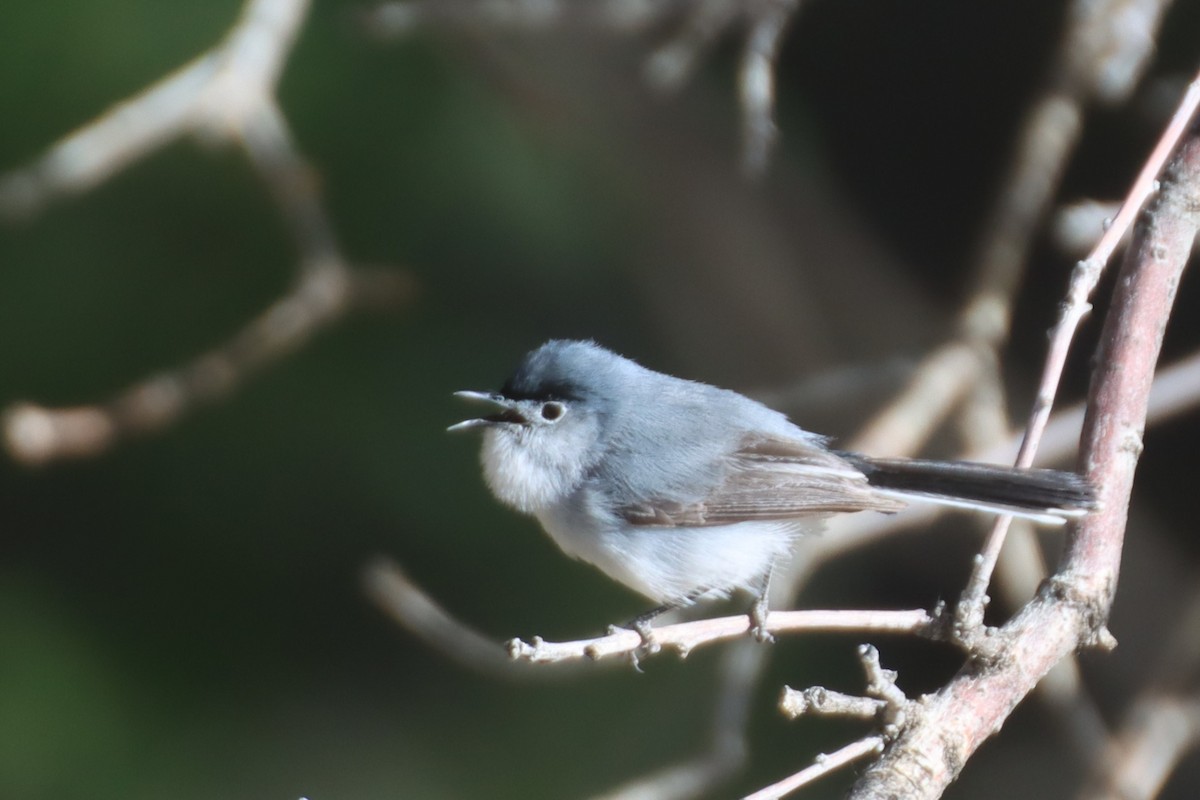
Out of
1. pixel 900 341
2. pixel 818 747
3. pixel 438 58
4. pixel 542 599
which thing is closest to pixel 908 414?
pixel 900 341

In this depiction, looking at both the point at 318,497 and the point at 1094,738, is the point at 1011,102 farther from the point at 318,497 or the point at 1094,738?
the point at 318,497

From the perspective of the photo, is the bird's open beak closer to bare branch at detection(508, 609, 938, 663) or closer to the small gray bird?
the small gray bird

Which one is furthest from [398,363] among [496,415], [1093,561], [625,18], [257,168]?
[1093,561]

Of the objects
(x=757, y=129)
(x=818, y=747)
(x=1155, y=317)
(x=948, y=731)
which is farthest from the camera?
(x=818, y=747)

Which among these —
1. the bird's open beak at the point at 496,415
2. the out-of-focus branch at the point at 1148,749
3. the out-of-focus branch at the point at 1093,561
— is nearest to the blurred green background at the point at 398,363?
the out-of-focus branch at the point at 1148,749

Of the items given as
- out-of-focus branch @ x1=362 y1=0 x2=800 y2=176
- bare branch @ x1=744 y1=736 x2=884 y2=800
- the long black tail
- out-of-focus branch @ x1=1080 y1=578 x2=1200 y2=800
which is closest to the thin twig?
bare branch @ x1=744 y1=736 x2=884 y2=800

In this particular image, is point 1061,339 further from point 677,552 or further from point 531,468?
point 531,468
